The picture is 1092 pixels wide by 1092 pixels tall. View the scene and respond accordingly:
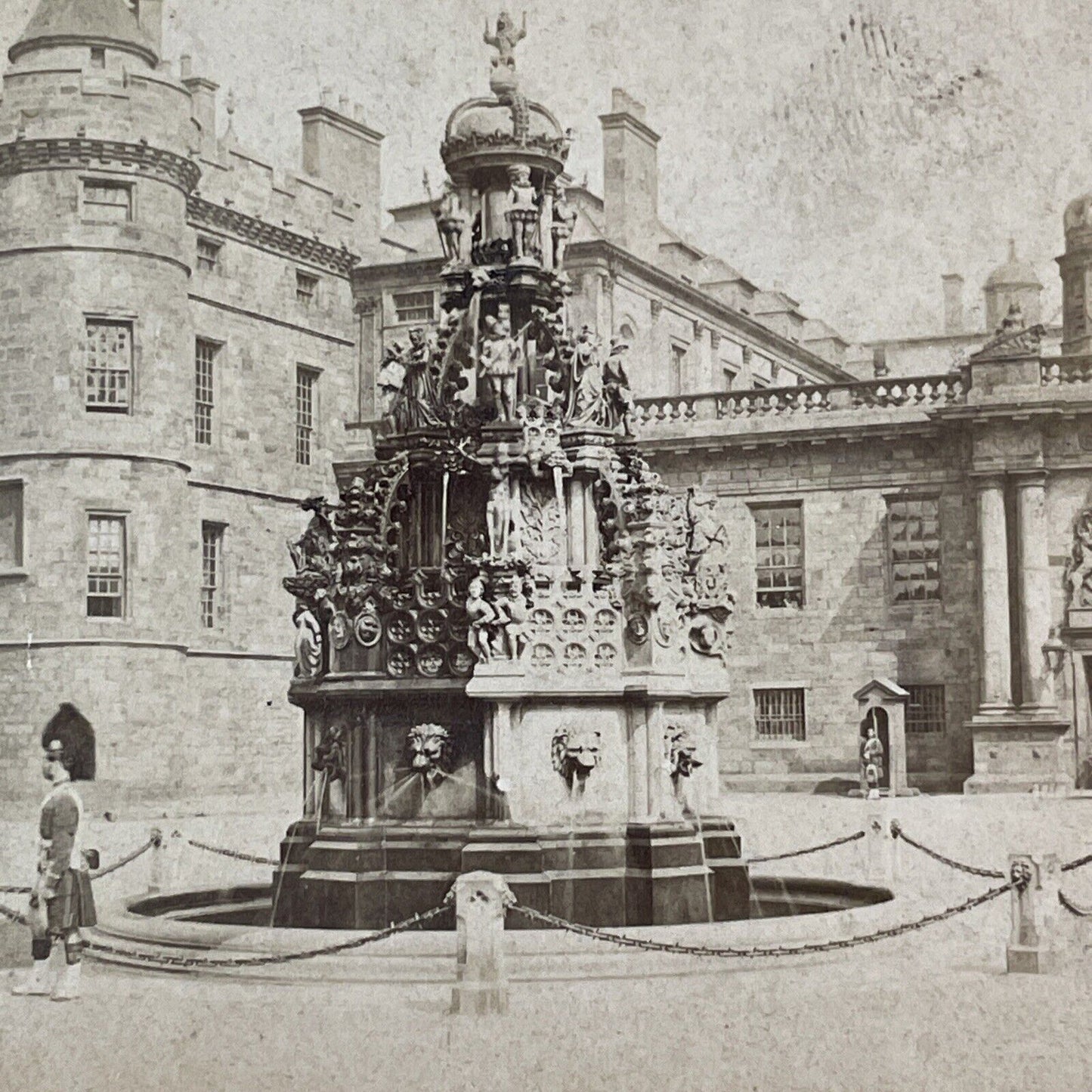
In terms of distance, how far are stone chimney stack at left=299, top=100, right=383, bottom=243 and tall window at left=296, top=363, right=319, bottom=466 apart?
4.20 m

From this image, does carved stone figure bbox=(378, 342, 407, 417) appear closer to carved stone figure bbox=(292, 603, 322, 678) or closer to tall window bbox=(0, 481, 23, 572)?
carved stone figure bbox=(292, 603, 322, 678)

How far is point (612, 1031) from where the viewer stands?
9812 millimetres

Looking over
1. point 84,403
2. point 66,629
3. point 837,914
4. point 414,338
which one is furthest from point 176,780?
point 837,914

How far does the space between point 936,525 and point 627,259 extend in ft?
32.9

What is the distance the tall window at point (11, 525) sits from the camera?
3241cm

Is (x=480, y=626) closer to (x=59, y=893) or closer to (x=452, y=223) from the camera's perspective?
(x=59, y=893)

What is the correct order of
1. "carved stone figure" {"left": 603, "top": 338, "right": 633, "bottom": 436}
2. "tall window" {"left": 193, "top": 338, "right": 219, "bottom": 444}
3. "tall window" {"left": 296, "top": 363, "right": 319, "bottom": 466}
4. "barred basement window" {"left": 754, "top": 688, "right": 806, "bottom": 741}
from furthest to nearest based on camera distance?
"tall window" {"left": 296, "top": 363, "right": 319, "bottom": 466} → "tall window" {"left": 193, "top": 338, "right": 219, "bottom": 444} → "barred basement window" {"left": 754, "top": 688, "right": 806, "bottom": 741} → "carved stone figure" {"left": 603, "top": 338, "right": 633, "bottom": 436}

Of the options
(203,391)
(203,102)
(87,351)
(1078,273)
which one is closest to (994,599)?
(1078,273)

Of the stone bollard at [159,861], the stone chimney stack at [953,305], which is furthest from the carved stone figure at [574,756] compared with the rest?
the stone chimney stack at [953,305]

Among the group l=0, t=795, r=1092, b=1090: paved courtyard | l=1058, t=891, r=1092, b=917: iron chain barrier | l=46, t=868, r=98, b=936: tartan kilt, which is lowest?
l=0, t=795, r=1092, b=1090: paved courtyard

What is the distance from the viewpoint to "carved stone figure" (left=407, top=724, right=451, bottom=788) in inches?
512

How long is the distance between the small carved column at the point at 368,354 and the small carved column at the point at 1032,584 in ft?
50.1

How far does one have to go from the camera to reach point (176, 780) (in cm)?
3300

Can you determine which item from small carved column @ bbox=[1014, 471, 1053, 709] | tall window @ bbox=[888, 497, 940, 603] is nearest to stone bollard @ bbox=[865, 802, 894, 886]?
small carved column @ bbox=[1014, 471, 1053, 709]
